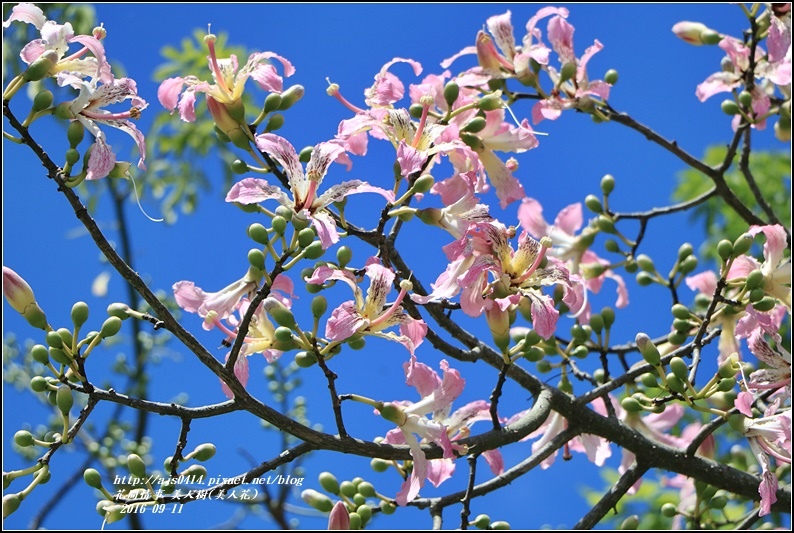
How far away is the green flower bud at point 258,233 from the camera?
1.74 metres

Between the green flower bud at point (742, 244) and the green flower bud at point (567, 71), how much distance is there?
33.2 inches

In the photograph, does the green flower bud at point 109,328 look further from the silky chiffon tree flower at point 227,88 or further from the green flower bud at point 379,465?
the green flower bud at point 379,465

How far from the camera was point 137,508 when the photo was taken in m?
1.87

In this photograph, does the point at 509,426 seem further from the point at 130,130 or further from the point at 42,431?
the point at 42,431

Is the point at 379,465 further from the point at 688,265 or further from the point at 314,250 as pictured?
the point at 688,265

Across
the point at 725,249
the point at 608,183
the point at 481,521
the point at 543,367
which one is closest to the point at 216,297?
the point at 481,521

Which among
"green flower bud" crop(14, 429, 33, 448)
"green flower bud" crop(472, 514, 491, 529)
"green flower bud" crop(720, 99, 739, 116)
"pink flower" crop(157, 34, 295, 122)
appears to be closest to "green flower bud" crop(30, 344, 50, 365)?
"green flower bud" crop(14, 429, 33, 448)

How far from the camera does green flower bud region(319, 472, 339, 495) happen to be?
2.40 metres

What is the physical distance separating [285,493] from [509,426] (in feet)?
8.28

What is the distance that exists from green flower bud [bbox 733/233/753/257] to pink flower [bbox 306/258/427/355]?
870 mm

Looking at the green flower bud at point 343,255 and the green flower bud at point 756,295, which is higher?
the green flower bud at point 343,255

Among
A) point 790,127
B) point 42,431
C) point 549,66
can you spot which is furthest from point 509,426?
point 42,431

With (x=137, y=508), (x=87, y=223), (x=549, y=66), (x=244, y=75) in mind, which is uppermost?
(x=549, y=66)

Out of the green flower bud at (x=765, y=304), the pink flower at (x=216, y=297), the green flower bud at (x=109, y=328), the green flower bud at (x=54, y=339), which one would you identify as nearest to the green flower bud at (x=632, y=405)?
the green flower bud at (x=765, y=304)
